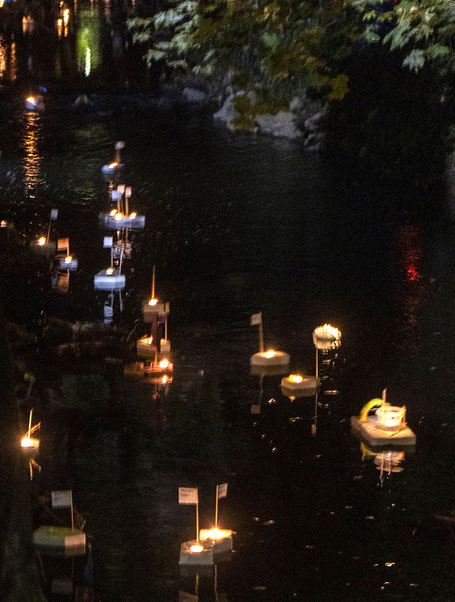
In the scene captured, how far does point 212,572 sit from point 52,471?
8.47 feet

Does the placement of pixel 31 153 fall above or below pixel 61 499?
above

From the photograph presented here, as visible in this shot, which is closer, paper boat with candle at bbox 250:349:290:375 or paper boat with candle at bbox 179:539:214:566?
paper boat with candle at bbox 179:539:214:566

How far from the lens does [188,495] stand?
9312 mm

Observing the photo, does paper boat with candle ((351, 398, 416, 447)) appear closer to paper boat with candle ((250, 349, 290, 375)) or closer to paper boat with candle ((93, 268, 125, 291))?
paper boat with candle ((250, 349, 290, 375))

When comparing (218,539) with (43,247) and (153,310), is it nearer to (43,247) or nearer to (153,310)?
(153,310)

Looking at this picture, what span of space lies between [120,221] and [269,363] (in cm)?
870

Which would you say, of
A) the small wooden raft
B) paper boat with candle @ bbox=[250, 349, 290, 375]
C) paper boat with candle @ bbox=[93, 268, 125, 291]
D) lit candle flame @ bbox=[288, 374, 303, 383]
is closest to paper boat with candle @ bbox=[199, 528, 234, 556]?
the small wooden raft

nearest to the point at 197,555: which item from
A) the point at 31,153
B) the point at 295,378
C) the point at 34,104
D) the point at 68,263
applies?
the point at 295,378

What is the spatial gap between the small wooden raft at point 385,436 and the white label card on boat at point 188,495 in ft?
9.23

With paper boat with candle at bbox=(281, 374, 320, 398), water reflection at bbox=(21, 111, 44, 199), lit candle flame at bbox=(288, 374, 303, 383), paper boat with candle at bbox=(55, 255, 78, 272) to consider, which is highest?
water reflection at bbox=(21, 111, 44, 199)

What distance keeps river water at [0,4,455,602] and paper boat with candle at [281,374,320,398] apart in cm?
18

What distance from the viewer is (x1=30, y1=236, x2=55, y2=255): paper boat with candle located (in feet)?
63.7

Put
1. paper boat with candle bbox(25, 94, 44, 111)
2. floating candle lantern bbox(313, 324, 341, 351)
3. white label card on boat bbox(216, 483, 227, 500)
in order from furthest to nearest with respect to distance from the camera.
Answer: paper boat with candle bbox(25, 94, 44, 111) → floating candle lantern bbox(313, 324, 341, 351) → white label card on boat bbox(216, 483, 227, 500)

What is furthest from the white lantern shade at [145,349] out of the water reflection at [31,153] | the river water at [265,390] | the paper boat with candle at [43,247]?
the water reflection at [31,153]
